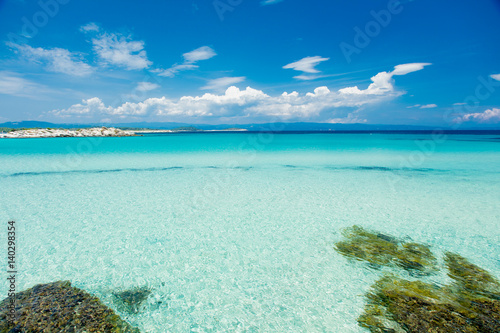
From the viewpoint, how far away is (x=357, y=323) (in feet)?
14.4

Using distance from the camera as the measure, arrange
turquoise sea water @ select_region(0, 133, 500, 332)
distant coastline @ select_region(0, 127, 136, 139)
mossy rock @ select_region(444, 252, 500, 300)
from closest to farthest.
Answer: turquoise sea water @ select_region(0, 133, 500, 332) < mossy rock @ select_region(444, 252, 500, 300) < distant coastline @ select_region(0, 127, 136, 139)

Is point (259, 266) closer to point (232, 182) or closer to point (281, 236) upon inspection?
point (281, 236)

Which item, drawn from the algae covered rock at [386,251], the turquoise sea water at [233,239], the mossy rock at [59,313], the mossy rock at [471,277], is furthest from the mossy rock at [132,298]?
the mossy rock at [471,277]

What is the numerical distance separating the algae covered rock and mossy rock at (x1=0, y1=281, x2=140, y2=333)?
17.8 feet

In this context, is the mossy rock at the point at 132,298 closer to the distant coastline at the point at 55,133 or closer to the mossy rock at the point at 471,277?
the mossy rock at the point at 471,277

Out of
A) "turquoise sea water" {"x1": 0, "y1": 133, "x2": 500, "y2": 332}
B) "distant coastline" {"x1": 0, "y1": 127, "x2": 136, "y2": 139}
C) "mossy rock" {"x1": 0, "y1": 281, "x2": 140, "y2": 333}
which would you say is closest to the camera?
"mossy rock" {"x1": 0, "y1": 281, "x2": 140, "y2": 333}

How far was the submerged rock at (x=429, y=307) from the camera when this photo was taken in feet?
13.4

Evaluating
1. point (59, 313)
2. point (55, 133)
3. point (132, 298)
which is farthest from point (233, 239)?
point (55, 133)

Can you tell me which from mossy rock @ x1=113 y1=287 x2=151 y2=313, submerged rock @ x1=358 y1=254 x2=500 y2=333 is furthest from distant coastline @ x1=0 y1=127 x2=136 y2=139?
submerged rock @ x1=358 y1=254 x2=500 y2=333

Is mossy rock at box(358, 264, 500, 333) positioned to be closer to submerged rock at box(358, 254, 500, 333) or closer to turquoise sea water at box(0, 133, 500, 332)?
submerged rock at box(358, 254, 500, 333)

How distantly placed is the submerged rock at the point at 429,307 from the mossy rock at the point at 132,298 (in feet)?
13.4

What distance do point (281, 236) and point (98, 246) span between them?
5.38m

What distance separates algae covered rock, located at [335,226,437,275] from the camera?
6090 mm

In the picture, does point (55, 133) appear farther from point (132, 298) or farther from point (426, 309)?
point (426, 309)
